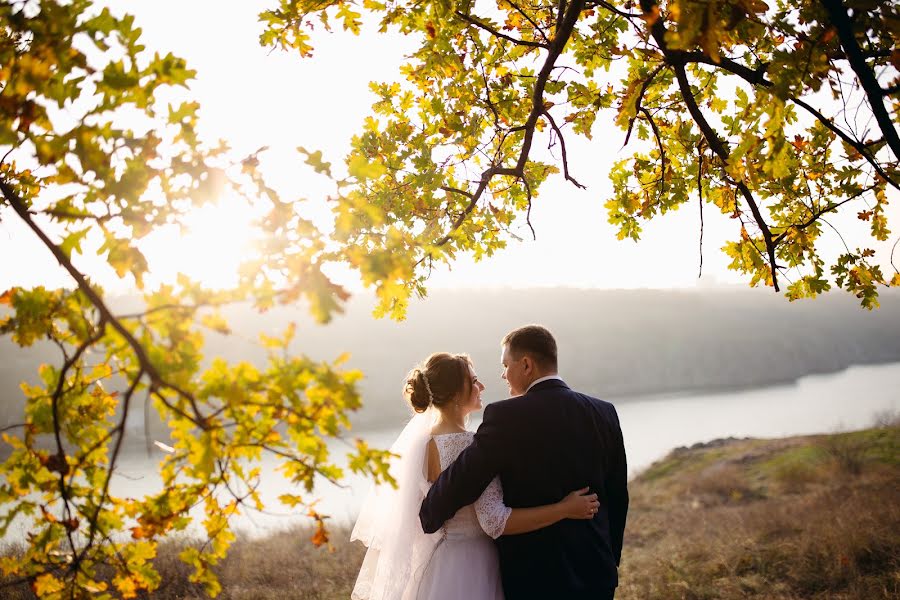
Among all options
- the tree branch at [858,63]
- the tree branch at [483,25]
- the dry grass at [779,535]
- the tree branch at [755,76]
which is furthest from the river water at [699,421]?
the tree branch at [858,63]

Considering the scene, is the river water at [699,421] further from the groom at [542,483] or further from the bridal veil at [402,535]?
the groom at [542,483]

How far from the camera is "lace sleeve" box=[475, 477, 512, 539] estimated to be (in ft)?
8.29

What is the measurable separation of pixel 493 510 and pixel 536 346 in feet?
2.65

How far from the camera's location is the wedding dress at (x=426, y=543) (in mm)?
2693

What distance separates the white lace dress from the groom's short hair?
62 centimetres

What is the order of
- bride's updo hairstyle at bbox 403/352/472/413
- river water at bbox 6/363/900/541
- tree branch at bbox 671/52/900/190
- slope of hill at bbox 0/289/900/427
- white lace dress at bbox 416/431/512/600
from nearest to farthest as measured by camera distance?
tree branch at bbox 671/52/900/190, white lace dress at bbox 416/431/512/600, bride's updo hairstyle at bbox 403/352/472/413, river water at bbox 6/363/900/541, slope of hill at bbox 0/289/900/427

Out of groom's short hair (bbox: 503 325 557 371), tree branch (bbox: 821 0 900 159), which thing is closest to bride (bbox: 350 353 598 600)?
groom's short hair (bbox: 503 325 557 371)

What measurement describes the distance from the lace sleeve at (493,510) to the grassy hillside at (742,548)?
1.66 metres

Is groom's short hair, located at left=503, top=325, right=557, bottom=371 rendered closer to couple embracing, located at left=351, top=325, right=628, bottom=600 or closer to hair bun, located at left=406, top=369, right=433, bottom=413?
couple embracing, located at left=351, top=325, right=628, bottom=600

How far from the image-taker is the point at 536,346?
2.81 meters

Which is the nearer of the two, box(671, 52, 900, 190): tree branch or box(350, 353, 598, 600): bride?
box(671, 52, 900, 190): tree branch

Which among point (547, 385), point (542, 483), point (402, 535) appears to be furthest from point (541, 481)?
point (402, 535)

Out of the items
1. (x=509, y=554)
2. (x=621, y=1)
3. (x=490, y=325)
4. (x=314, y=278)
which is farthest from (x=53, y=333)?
(x=490, y=325)

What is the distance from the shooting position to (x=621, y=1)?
3443mm
